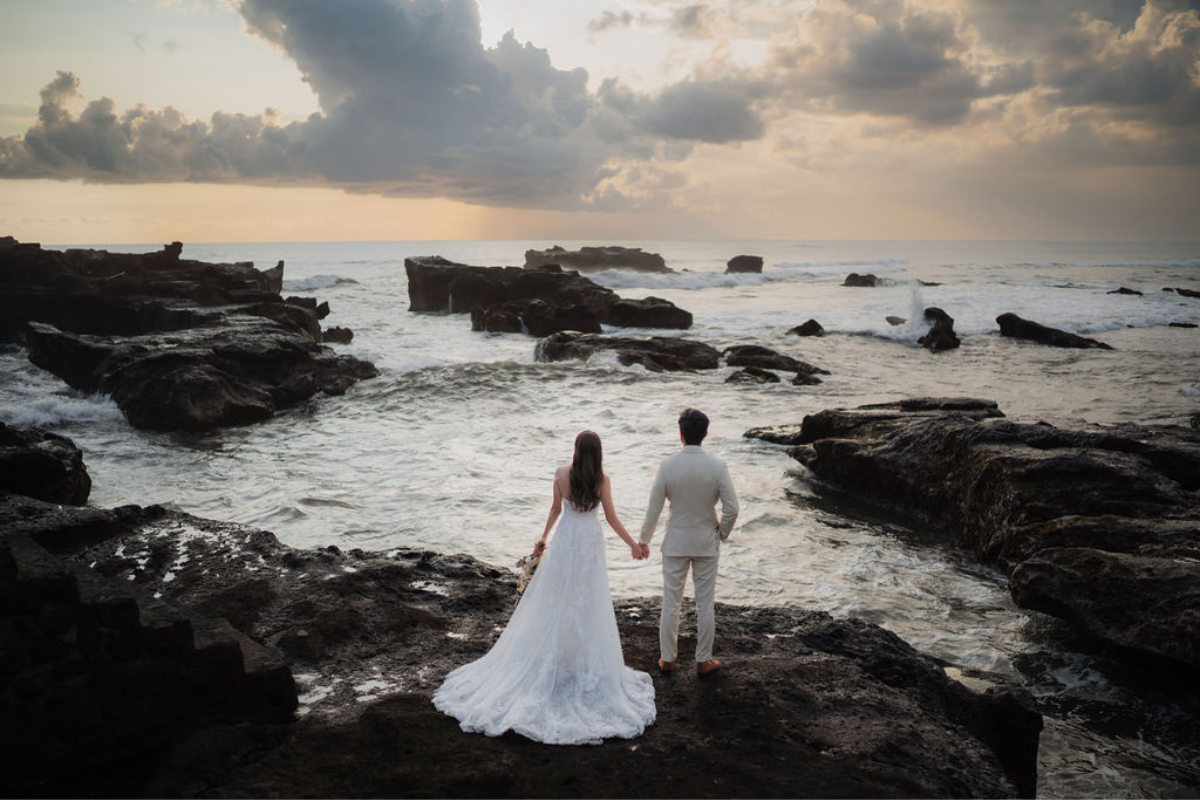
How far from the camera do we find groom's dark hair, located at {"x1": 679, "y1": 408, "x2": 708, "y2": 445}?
5.40 metres

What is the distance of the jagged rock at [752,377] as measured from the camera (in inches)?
868

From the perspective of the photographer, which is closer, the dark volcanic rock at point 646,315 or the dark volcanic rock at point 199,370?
the dark volcanic rock at point 199,370

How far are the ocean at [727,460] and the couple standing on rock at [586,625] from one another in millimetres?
2779

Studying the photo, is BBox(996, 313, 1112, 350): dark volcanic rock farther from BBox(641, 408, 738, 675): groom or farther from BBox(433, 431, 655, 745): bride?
BBox(433, 431, 655, 745): bride

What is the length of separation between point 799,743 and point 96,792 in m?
3.84

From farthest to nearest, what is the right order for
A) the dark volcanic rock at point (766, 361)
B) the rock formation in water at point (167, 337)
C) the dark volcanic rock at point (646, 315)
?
the dark volcanic rock at point (646, 315) → the dark volcanic rock at point (766, 361) → the rock formation in water at point (167, 337)

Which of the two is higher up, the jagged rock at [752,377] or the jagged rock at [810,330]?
the jagged rock at [810,330]

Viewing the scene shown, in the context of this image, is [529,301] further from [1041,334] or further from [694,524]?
[694,524]

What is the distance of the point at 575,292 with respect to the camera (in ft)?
127

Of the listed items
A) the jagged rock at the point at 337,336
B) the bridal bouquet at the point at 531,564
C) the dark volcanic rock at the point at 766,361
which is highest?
the bridal bouquet at the point at 531,564

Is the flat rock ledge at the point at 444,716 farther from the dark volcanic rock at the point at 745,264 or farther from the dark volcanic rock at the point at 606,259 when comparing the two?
the dark volcanic rock at the point at 606,259

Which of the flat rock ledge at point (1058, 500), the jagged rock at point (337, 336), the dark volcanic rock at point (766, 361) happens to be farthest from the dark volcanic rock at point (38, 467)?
the jagged rock at point (337, 336)

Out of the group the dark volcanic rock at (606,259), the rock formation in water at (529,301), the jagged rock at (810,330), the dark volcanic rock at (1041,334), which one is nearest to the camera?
the dark volcanic rock at (1041,334)

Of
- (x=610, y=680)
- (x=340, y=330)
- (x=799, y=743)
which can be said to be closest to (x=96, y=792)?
(x=610, y=680)
